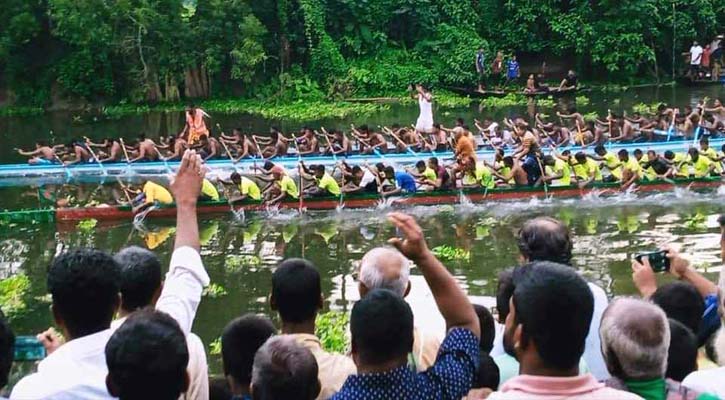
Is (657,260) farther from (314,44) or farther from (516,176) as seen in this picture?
(314,44)

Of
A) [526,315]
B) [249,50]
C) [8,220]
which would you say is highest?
[249,50]

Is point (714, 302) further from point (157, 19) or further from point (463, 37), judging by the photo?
point (463, 37)

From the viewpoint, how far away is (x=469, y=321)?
2693 mm

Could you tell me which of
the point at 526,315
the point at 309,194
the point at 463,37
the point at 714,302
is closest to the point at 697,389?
the point at 526,315

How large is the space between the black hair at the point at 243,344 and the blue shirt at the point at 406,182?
935 centimetres

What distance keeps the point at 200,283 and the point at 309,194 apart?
9402 millimetres

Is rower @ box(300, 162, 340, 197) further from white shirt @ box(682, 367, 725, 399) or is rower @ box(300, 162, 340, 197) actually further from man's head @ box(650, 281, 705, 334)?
white shirt @ box(682, 367, 725, 399)

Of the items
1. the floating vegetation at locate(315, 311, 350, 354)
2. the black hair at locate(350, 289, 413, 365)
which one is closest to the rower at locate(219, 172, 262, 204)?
the floating vegetation at locate(315, 311, 350, 354)

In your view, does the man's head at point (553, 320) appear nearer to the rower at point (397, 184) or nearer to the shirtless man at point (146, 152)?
the rower at point (397, 184)

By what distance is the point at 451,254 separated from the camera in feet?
33.7

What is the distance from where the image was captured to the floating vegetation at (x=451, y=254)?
10.2 metres

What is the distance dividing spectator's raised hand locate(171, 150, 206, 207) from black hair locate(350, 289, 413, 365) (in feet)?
2.87

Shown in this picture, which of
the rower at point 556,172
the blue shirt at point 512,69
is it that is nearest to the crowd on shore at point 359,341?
the rower at point 556,172

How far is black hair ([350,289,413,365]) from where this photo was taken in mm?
2504
